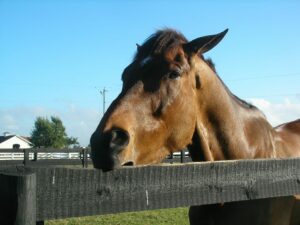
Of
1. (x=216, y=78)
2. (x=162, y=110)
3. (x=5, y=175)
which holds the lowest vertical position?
(x=5, y=175)

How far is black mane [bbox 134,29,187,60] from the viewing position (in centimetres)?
319

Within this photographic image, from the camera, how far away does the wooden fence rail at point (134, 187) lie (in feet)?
5.40

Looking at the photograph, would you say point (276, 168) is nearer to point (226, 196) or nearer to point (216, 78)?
point (226, 196)

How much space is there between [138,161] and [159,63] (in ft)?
2.67

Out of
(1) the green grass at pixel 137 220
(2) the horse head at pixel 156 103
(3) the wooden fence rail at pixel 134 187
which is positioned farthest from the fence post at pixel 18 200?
(1) the green grass at pixel 137 220

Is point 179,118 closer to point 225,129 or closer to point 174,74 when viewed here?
point 174,74

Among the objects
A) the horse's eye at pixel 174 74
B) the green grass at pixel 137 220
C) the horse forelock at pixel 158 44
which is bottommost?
the green grass at pixel 137 220

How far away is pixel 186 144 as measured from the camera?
3.27m

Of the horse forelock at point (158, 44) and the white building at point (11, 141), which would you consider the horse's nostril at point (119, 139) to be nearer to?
the horse forelock at point (158, 44)

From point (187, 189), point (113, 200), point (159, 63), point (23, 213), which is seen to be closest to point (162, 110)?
point (159, 63)

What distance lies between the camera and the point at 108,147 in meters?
2.35

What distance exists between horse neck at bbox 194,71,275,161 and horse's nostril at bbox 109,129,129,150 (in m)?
1.03

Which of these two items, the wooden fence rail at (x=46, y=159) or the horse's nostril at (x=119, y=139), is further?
the wooden fence rail at (x=46, y=159)

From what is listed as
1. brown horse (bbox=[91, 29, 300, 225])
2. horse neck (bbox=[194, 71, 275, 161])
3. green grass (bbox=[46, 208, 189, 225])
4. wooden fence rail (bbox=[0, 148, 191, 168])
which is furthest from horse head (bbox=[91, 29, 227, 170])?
wooden fence rail (bbox=[0, 148, 191, 168])
